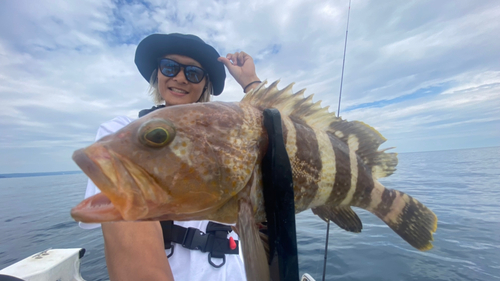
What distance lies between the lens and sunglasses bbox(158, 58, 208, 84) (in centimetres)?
287

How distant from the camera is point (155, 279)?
144cm

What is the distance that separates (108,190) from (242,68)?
2.59 metres

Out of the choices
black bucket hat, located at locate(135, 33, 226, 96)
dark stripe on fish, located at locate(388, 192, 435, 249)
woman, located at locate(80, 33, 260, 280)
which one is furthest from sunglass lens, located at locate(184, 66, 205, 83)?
dark stripe on fish, located at locate(388, 192, 435, 249)

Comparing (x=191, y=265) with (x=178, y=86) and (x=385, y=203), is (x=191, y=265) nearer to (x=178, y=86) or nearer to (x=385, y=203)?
(x=385, y=203)

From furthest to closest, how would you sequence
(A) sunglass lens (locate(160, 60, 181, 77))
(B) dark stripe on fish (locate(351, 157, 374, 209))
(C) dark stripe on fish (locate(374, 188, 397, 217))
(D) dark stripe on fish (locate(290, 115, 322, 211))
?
(A) sunglass lens (locate(160, 60, 181, 77)), (C) dark stripe on fish (locate(374, 188, 397, 217)), (B) dark stripe on fish (locate(351, 157, 374, 209)), (D) dark stripe on fish (locate(290, 115, 322, 211))

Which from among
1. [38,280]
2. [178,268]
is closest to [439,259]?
[178,268]

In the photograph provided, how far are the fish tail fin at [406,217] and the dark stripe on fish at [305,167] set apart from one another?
0.74m

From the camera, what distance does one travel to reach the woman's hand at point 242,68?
3.09m

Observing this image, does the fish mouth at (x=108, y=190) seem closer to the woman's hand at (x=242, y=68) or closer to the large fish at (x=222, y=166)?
the large fish at (x=222, y=166)

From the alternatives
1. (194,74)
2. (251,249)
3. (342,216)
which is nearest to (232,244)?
(342,216)

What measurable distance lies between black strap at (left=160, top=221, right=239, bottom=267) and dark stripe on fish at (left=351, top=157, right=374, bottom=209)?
135 centimetres

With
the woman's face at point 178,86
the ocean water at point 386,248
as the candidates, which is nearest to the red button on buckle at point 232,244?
the woman's face at point 178,86

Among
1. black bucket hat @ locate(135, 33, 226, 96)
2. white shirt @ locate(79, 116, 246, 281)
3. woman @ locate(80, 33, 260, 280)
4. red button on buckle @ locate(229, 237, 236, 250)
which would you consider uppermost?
black bucket hat @ locate(135, 33, 226, 96)

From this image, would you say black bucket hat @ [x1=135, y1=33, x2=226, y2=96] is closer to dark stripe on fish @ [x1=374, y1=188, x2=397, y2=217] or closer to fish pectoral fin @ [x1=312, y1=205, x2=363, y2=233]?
fish pectoral fin @ [x1=312, y1=205, x2=363, y2=233]
